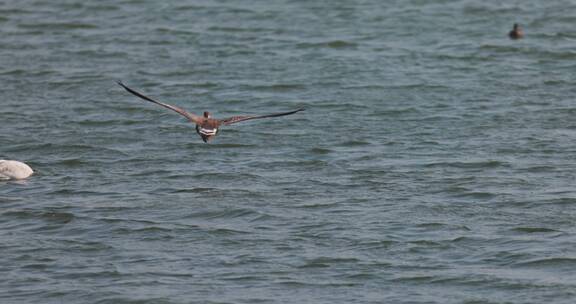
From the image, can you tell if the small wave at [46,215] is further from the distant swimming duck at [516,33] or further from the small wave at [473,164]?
the distant swimming duck at [516,33]

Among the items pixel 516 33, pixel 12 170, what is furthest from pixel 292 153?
pixel 516 33

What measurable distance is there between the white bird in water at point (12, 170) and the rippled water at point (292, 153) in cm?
17

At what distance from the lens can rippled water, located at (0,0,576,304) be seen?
505 inches

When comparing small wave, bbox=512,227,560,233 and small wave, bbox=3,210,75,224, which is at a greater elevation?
small wave, bbox=512,227,560,233

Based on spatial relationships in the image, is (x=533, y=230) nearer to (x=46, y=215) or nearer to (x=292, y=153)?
(x=292, y=153)

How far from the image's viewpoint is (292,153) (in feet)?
57.9

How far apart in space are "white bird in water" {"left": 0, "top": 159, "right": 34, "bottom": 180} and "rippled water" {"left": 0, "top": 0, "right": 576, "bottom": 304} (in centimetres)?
17

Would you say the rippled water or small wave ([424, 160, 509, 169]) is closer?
the rippled water

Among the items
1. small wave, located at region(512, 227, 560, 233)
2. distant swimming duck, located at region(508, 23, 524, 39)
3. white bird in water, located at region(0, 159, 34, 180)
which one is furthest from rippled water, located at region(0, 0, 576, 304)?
distant swimming duck, located at region(508, 23, 524, 39)

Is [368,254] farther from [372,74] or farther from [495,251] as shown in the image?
[372,74]

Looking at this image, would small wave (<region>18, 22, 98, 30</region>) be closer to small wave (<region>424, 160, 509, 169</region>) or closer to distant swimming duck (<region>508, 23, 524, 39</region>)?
distant swimming duck (<region>508, 23, 524, 39</region>)

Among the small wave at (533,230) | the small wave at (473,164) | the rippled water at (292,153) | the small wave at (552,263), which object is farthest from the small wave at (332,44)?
the small wave at (552,263)

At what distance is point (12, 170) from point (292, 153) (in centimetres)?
381

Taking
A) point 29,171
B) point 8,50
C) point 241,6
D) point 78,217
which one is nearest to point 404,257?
point 78,217
